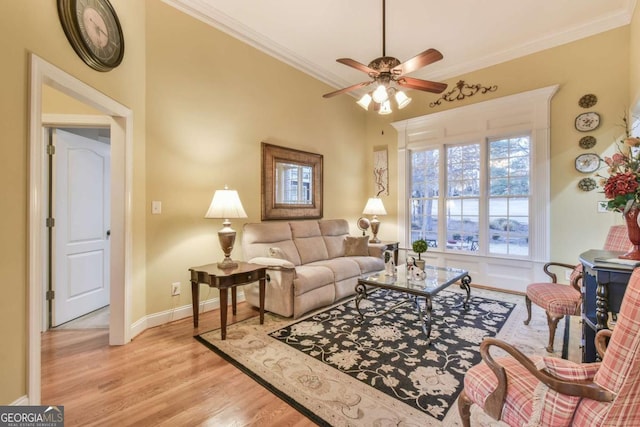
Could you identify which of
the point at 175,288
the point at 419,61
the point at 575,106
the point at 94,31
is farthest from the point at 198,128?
the point at 575,106

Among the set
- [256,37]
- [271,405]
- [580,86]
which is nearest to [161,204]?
[271,405]

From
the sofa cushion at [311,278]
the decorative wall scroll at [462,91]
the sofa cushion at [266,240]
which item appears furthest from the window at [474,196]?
the sofa cushion at [266,240]

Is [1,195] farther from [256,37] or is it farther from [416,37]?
[416,37]

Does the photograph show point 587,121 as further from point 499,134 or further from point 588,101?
point 499,134

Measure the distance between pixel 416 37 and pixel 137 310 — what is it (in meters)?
4.51

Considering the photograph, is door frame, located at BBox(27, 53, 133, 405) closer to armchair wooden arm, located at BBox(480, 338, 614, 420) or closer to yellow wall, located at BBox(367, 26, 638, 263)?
armchair wooden arm, located at BBox(480, 338, 614, 420)

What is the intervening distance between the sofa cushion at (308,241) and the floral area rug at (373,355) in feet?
2.71

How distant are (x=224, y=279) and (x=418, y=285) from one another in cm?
186

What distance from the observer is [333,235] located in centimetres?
458

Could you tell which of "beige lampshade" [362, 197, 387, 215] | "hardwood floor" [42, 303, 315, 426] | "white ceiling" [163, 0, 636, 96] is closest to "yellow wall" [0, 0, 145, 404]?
"hardwood floor" [42, 303, 315, 426]

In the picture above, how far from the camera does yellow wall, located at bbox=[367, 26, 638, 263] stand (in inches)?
134

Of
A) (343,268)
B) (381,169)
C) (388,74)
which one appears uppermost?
(388,74)

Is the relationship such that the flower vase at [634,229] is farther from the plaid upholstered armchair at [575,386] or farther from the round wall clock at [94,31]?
the round wall clock at [94,31]

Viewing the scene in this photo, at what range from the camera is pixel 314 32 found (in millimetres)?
3689
